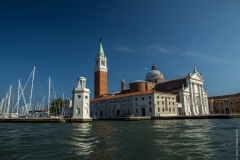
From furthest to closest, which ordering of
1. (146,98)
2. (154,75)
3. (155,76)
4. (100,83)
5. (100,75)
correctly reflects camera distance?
(154,75) → (155,76) → (100,75) → (100,83) → (146,98)

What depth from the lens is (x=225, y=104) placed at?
65250mm

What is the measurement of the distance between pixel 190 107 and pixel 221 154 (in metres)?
48.9

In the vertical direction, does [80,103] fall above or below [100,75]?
below

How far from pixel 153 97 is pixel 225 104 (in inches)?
1437

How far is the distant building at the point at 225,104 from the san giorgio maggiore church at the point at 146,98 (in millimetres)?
10016

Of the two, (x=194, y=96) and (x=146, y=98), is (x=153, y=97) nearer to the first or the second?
(x=146, y=98)

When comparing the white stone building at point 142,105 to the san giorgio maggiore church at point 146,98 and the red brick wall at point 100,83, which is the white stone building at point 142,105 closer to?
the san giorgio maggiore church at point 146,98

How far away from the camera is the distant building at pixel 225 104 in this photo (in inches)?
2446

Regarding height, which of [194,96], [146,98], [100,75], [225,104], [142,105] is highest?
[100,75]

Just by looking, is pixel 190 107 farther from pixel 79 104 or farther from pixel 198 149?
pixel 198 149

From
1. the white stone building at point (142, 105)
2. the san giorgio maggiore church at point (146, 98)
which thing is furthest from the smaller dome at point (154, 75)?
the white stone building at point (142, 105)

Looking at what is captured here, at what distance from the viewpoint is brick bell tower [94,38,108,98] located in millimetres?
65188

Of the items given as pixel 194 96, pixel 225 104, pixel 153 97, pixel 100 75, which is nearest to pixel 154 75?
pixel 194 96

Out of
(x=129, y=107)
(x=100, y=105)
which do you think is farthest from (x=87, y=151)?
(x=100, y=105)
